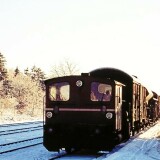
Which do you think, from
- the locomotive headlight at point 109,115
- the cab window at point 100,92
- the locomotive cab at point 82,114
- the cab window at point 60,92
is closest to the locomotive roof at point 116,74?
the locomotive cab at point 82,114

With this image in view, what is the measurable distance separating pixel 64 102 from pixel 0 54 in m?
77.4

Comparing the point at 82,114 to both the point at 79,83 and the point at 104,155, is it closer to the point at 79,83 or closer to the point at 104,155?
the point at 79,83

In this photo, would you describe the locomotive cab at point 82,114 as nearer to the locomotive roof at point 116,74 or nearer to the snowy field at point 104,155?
the snowy field at point 104,155

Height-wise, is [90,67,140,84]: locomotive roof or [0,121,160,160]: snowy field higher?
[90,67,140,84]: locomotive roof

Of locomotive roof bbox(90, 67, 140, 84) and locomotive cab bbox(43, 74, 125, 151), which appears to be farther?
locomotive roof bbox(90, 67, 140, 84)

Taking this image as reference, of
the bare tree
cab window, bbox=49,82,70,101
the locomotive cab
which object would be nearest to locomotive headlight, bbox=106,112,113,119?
the locomotive cab

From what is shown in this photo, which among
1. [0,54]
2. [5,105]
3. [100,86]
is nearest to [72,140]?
[100,86]

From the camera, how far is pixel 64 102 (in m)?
16.0

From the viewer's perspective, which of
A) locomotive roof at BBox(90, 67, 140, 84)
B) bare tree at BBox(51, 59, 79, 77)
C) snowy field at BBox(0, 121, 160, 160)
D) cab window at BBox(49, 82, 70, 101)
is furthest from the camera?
bare tree at BBox(51, 59, 79, 77)

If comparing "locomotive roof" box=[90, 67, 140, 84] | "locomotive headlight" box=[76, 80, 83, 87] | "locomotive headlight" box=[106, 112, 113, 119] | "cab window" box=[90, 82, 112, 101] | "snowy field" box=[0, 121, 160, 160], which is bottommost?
"snowy field" box=[0, 121, 160, 160]

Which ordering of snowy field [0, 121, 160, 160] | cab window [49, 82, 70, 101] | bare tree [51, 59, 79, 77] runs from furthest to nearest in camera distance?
bare tree [51, 59, 79, 77] < cab window [49, 82, 70, 101] < snowy field [0, 121, 160, 160]

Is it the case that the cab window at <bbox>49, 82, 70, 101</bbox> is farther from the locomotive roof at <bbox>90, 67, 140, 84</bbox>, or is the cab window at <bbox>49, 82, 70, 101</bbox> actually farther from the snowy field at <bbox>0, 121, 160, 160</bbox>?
the locomotive roof at <bbox>90, 67, 140, 84</bbox>

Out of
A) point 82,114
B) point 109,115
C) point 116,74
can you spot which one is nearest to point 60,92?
point 82,114

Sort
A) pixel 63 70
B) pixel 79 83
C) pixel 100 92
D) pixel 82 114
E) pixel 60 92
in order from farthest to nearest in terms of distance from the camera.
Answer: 1. pixel 63 70
2. pixel 60 92
3. pixel 79 83
4. pixel 100 92
5. pixel 82 114
